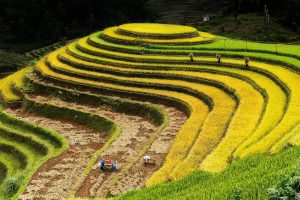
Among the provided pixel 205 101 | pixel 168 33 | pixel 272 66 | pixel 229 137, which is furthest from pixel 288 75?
pixel 168 33

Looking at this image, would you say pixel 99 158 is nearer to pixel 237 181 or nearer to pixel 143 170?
pixel 143 170

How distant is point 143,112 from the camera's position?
21.3m

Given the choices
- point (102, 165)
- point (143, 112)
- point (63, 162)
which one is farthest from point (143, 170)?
point (143, 112)

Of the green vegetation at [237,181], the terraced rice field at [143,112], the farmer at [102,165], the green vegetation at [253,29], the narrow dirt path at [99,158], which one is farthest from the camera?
the green vegetation at [253,29]

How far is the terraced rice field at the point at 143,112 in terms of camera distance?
1324 cm

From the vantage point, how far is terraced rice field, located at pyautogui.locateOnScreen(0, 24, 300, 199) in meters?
13.2

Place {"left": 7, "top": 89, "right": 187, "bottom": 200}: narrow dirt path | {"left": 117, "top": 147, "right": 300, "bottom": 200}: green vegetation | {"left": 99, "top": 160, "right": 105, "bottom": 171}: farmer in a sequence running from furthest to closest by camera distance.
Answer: {"left": 99, "top": 160, "right": 105, "bottom": 171}: farmer, {"left": 7, "top": 89, "right": 187, "bottom": 200}: narrow dirt path, {"left": 117, "top": 147, "right": 300, "bottom": 200}: green vegetation

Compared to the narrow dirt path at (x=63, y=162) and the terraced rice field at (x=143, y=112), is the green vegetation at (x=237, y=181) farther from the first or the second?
the narrow dirt path at (x=63, y=162)

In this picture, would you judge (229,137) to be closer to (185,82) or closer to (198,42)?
(185,82)

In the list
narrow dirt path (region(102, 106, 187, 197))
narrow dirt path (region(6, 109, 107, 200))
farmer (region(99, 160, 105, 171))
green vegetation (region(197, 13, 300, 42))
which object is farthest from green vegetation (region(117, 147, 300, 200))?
green vegetation (region(197, 13, 300, 42))

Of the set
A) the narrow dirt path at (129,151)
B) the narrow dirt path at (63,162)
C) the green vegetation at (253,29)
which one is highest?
the green vegetation at (253,29)

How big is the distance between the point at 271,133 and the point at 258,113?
359 cm

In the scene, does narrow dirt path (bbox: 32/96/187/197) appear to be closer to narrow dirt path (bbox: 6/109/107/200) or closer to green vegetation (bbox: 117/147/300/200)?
narrow dirt path (bbox: 6/109/107/200)

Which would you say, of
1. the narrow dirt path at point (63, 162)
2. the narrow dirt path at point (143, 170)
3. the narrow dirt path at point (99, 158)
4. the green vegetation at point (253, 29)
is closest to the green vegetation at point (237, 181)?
the narrow dirt path at point (143, 170)
